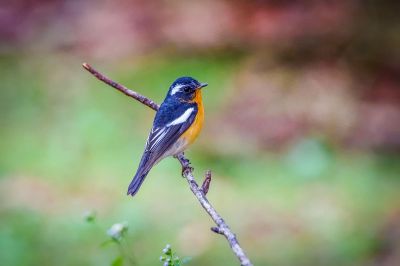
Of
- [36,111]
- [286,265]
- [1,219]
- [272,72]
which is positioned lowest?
[286,265]

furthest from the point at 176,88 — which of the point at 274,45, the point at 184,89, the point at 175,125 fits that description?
the point at 274,45

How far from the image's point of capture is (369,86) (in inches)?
482

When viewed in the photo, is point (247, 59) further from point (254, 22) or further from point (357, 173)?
point (357, 173)

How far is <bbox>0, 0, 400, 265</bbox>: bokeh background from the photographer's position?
8.96m

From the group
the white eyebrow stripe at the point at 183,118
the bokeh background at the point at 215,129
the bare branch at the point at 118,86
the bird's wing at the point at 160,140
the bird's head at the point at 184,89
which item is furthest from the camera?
the bokeh background at the point at 215,129

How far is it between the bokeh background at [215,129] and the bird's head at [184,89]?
10.6 feet

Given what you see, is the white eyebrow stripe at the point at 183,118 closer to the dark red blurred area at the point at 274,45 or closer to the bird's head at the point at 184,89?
the bird's head at the point at 184,89

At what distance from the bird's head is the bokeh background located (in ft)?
10.6

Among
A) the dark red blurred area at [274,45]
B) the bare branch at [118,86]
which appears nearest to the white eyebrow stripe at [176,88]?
the bare branch at [118,86]

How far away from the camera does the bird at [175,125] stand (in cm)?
510

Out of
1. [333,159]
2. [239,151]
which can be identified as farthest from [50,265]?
[333,159]

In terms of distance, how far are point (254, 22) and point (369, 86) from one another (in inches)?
108

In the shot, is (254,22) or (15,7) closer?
(254,22)

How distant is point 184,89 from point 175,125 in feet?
1.33
